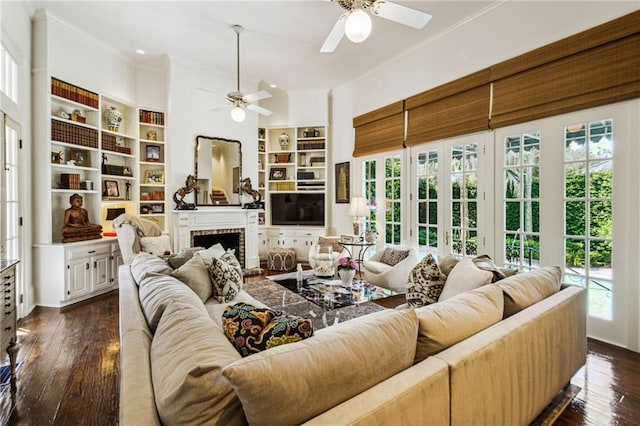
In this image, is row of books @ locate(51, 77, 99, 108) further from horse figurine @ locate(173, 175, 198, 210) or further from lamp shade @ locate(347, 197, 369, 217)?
lamp shade @ locate(347, 197, 369, 217)

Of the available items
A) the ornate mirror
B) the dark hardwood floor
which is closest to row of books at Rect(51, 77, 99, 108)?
the ornate mirror

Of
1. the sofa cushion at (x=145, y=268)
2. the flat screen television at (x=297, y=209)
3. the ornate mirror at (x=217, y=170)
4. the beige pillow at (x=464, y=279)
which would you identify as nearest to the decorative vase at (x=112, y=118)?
the ornate mirror at (x=217, y=170)

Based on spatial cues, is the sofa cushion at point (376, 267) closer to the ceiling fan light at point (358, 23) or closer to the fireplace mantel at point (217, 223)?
the fireplace mantel at point (217, 223)

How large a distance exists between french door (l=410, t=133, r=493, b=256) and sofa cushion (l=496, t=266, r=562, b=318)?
1.69 metres

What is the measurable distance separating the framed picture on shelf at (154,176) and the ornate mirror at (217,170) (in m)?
0.66

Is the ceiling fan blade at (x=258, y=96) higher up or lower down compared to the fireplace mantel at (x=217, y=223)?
higher up

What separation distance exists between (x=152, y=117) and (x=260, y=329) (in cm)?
528

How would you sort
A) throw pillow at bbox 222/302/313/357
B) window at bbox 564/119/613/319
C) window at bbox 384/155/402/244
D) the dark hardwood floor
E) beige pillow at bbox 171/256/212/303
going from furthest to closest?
window at bbox 384/155/402/244 < window at bbox 564/119/613/319 < beige pillow at bbox 171/256/212/303 < the dark hardwood floor < throw pillow at bbox 222/302/313/357

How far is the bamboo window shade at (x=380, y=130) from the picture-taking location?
4926mm

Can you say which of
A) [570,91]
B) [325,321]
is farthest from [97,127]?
[570,91]

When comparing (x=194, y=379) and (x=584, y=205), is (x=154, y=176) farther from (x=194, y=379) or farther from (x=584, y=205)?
(x=584, y=205)

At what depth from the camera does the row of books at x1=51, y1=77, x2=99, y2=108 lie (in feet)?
13.1

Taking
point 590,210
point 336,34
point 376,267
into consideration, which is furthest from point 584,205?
point 336,34

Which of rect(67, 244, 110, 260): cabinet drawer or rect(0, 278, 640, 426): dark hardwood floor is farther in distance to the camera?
rect(67, 244, 110, 260): cabinet drawer
